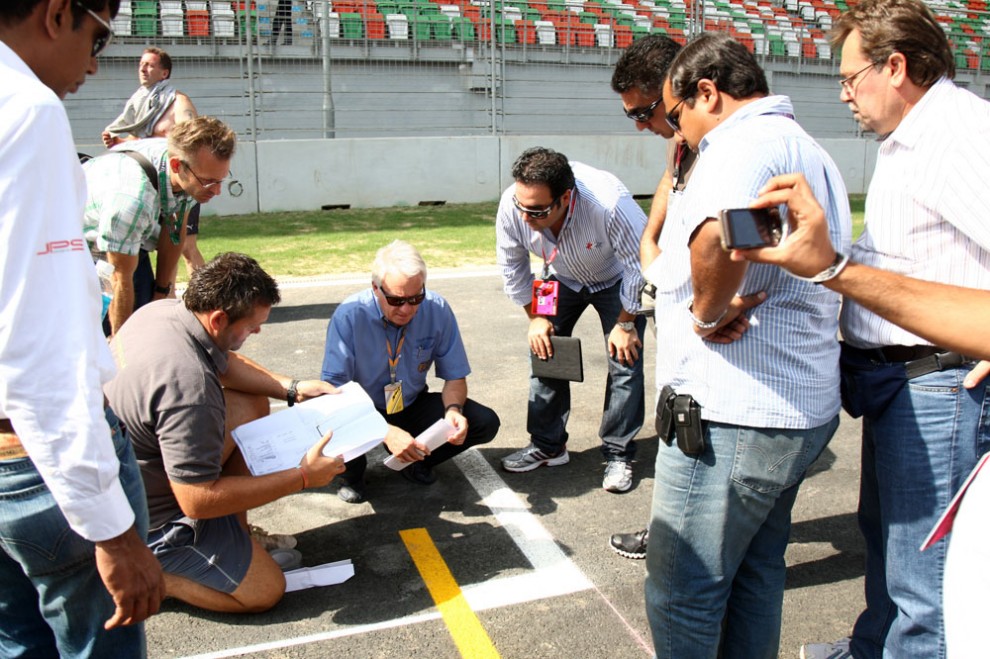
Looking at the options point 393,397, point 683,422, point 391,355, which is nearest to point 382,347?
point 391,355

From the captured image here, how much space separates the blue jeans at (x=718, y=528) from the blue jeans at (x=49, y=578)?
125 cm

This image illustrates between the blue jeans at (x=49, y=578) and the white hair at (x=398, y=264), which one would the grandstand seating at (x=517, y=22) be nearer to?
the white hair at (x=398, y=264)

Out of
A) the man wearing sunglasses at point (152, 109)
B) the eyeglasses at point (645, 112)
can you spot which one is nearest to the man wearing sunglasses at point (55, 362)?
the eyeglasses at point (645, 112)

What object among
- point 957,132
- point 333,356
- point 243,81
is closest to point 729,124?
point 957,132

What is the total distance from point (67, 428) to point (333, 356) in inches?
95.2

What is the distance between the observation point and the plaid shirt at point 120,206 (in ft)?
12.2

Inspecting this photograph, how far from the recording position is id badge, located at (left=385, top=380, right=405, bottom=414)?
3.95 m

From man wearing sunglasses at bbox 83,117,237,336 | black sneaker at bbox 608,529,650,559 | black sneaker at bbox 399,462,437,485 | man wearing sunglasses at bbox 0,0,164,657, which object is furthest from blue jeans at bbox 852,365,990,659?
man wearing sunglasses at bbox 83,117,237,336

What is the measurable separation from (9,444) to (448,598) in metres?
1.90

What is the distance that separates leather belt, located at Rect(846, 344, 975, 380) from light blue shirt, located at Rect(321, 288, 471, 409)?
2.15 m

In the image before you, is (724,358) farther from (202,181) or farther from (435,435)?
(202,181)

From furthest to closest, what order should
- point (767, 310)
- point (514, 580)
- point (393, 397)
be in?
1. point (393, 397)
2. point (514, 580)
3. point (767, 310)

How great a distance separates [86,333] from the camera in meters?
1.41

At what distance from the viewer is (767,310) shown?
1996 millimetres
